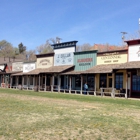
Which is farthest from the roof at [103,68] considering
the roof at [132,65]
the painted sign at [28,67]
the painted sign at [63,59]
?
the painted sign at [28,67]

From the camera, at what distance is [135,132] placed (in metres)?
7.31

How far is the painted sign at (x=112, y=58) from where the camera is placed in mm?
26234

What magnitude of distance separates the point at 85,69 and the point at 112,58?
14.4 ft

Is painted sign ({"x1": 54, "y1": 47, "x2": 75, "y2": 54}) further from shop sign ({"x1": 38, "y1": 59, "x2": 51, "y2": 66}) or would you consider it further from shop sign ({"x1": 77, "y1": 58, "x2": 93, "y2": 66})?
shop sign ({"x1": 38, "y1": 59, "x2": 51, "y2": 66})

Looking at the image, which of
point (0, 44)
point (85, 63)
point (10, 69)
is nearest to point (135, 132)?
point (85, 63)

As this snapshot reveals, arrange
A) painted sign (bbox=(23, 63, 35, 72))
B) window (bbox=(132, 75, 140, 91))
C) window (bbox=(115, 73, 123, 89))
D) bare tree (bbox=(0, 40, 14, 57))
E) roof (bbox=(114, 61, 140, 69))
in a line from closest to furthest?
roof (bbox=(114, 61, 140, 69)) → window (bbox=(132, 75, 140, 91)) → window (bbox=(115, 73, 123, 89)) → painted sign (bbox=(23, 63, 35, 72)) → bare tree (bbox=(0, 40, 14, 57))

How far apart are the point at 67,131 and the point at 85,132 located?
1.65 feet

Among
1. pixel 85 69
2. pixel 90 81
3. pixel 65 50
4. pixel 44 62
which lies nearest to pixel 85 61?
pixel 85 69

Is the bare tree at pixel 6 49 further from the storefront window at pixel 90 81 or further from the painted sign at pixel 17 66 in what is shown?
the storefront window at pixel 90 81

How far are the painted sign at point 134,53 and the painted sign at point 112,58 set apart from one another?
0.72m

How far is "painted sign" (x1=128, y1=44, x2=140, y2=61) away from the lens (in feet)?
80.9

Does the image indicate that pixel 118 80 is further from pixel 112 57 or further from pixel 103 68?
pixel 112 57

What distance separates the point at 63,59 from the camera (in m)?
34.3

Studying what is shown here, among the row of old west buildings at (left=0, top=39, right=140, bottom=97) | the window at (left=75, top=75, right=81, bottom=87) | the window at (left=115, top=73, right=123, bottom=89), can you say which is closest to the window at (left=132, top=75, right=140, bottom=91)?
the row of old west buildings at (left=0, top=39, right=140, bottom=97)
